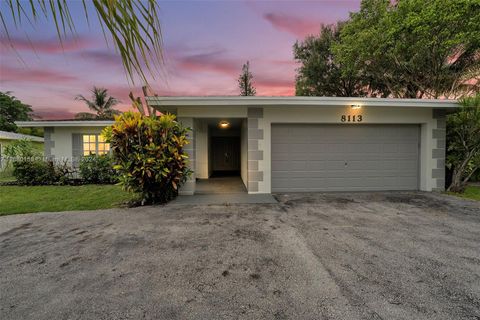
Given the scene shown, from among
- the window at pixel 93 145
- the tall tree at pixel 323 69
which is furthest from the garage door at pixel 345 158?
the tall tree at pixel 323 69

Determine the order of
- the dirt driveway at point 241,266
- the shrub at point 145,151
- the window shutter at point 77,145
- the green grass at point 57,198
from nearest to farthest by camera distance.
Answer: the dirt driveway at point 241,266 < the shrub at point 145,151 < the green grass at point 57,198 < the window shutter at point 77,145

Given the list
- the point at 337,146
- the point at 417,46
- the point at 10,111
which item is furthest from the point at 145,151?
the point at 10,111

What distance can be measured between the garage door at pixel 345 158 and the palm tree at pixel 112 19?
659 centimetres

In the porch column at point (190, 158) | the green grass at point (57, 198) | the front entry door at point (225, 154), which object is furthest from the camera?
the front entry door at point (225, 154)

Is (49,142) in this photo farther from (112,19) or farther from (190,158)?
(112,19)

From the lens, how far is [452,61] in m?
12.0

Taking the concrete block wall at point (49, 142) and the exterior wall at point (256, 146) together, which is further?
the concrete block wall at point (49, 142)

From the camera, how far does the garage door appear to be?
720cm

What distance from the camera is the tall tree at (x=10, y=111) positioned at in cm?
2352

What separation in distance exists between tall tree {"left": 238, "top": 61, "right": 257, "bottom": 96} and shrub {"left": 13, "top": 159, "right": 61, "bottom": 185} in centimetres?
1621

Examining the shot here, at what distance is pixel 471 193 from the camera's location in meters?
6.90

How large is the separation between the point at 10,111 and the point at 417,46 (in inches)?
1410

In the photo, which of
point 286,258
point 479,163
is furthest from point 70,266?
point 479,163

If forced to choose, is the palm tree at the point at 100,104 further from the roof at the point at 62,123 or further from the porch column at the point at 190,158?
the porch column at the point at 190,158
